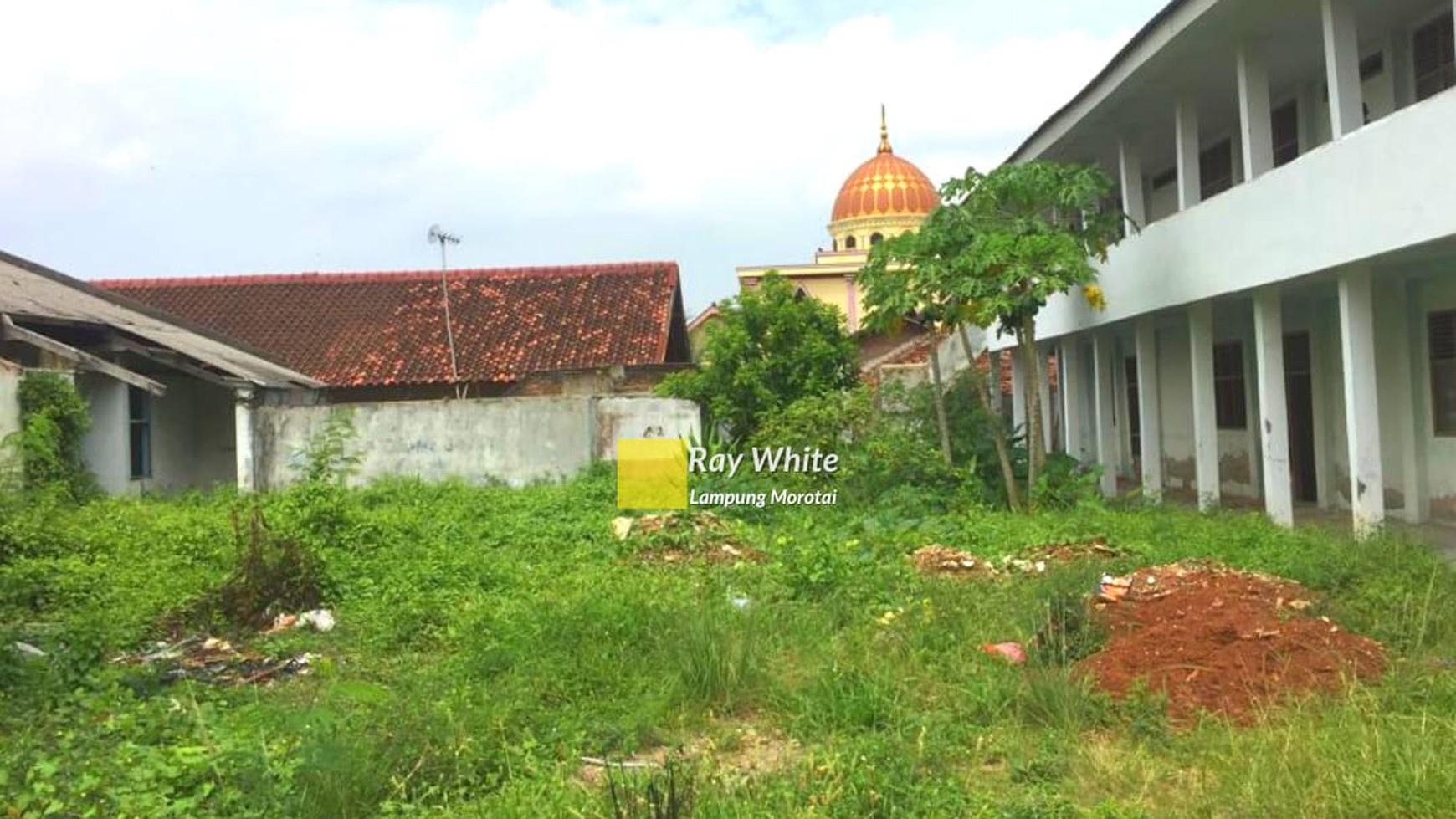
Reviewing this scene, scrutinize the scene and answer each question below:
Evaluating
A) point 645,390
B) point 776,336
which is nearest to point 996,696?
point 776,336

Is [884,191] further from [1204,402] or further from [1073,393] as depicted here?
[1204,402]

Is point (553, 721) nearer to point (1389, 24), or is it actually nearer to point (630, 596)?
point (630, 596)

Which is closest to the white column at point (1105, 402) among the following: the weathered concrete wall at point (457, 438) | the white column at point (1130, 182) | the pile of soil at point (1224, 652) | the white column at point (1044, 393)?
the white column at point (1044, 393)

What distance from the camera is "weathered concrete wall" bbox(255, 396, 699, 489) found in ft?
47.5

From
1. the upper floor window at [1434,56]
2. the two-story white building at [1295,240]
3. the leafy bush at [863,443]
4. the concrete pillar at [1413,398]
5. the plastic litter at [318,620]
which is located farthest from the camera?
the leafy bush at [863,443]

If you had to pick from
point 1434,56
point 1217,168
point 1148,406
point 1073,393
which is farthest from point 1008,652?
point 1073,393

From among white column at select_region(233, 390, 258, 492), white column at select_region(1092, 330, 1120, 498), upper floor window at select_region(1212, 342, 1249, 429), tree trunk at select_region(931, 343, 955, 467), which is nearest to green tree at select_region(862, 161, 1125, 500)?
tree trunk at select_region(931, 343, 955, 467)

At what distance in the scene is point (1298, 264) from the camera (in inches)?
351

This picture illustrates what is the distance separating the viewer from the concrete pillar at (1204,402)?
11492 mm

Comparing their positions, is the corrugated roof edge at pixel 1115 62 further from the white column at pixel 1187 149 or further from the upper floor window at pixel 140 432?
the upper floor window at pixel 140 432

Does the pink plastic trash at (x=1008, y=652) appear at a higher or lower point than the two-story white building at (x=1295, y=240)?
lower

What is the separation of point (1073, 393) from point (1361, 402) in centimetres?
840

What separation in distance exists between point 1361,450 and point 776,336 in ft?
24.2

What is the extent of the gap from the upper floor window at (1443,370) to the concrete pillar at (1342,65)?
2611 millimetres
